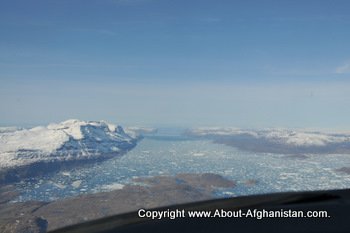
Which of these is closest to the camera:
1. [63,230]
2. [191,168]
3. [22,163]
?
[63,230]

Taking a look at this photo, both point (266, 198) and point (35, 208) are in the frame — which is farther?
point (35, 208)

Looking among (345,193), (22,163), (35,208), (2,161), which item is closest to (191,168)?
(35,208)

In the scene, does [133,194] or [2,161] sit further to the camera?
[2,161]

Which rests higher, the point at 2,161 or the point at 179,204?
the point at 179,204

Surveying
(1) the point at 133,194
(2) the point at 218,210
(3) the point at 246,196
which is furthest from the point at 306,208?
(1) the point at 133,194

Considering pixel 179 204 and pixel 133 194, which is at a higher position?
pixel 179 204

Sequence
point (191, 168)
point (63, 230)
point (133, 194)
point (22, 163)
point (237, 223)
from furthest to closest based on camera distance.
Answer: point (22, 163) < point (191, 168) < point (133, 194) < point (237, 223) < point (63, 230)

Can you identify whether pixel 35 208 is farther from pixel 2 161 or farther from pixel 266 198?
pixel 2 161

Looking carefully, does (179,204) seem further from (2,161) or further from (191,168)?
(2,161)

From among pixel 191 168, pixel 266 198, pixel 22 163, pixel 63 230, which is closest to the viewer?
pixel 63 230
